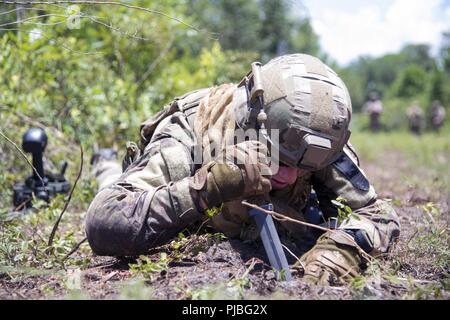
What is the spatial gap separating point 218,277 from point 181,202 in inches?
14.3

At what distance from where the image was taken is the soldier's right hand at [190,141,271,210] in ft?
7.66

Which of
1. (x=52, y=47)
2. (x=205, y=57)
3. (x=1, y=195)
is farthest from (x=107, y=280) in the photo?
(x=205, y=57)

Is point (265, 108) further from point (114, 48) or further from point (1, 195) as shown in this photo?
point (114, 48)

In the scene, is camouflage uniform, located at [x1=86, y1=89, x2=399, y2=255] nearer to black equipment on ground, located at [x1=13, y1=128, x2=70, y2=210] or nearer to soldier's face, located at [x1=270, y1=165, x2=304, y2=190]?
soldier's face, located at [x1=270, y1=165, x2=304, y2=190]

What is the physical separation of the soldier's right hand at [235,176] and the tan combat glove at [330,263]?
390 millimetres

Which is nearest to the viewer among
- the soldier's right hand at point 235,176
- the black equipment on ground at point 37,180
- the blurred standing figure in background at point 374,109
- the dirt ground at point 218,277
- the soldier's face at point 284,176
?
the dirt ground at point 218,277

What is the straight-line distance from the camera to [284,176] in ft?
8.90

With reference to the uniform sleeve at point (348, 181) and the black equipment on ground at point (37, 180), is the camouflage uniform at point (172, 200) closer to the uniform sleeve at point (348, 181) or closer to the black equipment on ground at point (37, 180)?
the uniform sleeve at point (348, 181)

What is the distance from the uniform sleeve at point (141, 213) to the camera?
2418mm

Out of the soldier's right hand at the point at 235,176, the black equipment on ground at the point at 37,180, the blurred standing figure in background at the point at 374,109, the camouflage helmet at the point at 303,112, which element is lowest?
the blurred standing figure in background at the point at 374,109

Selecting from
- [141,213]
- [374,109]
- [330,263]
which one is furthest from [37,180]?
[374,109]

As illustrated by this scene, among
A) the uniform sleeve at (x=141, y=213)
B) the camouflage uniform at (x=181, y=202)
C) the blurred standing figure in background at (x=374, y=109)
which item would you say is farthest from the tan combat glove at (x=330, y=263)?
the blurred standing figure in background at (x=374, y=109)
